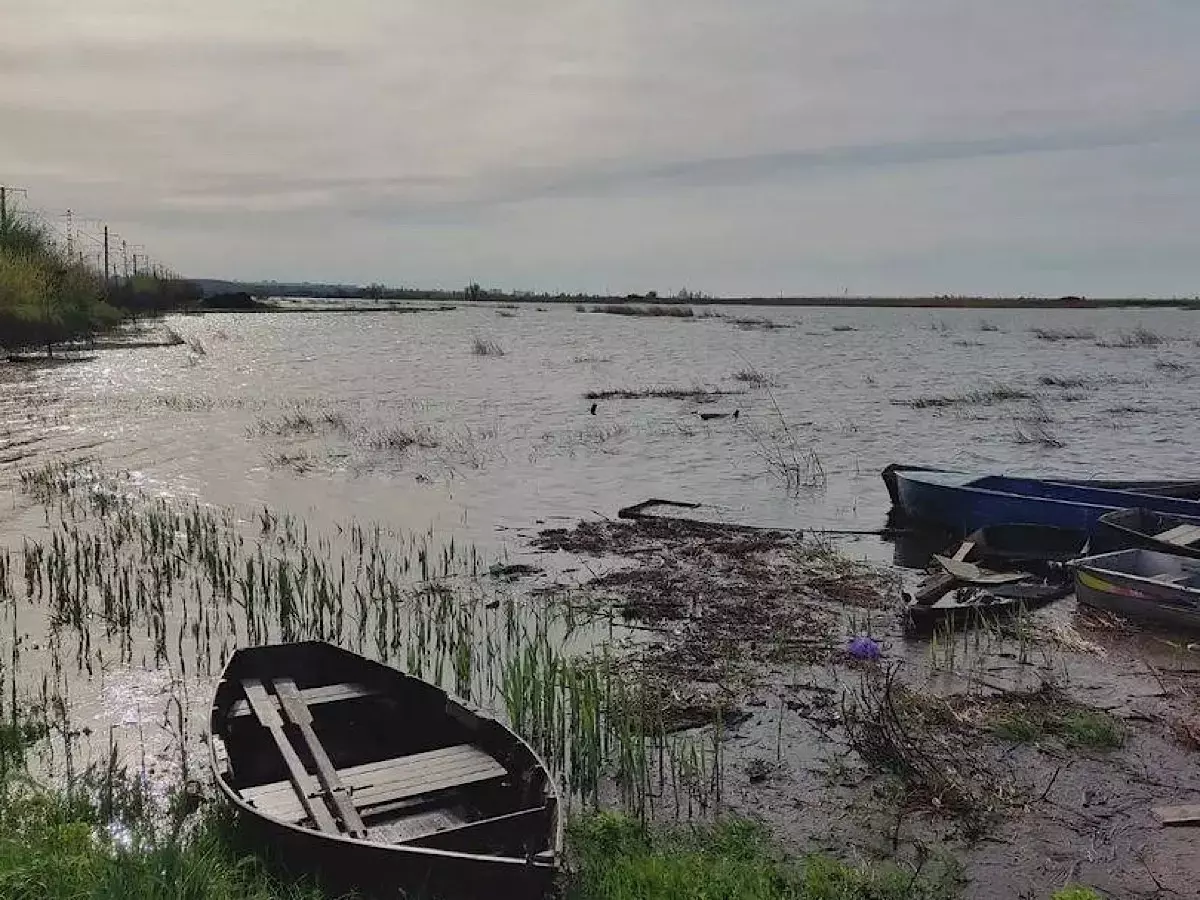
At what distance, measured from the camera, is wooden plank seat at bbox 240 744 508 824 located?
6.18m

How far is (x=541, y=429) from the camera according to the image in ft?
89.6

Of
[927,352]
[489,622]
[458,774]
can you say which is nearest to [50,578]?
[489,622]

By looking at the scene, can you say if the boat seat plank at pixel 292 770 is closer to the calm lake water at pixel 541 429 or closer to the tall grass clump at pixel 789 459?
the calm lake water at pixel 541 429

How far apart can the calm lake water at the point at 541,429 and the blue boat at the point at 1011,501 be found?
3.90ft

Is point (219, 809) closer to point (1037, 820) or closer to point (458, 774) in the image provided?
point (458, 774)

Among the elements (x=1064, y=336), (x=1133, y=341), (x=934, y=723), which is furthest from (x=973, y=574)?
(x=1064, y=336)

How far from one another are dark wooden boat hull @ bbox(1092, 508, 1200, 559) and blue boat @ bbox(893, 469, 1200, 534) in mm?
318

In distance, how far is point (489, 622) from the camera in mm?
10883

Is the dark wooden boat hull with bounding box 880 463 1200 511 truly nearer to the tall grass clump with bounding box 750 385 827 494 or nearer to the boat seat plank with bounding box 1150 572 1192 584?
the tall grass clump with bounding box 750 385 827 494

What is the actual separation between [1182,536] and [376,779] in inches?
429

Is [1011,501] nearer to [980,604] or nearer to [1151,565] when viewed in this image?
[1151,565]

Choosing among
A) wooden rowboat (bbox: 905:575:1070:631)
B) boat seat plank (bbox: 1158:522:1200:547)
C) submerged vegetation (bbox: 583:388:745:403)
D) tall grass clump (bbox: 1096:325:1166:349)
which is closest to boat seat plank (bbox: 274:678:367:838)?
wooden rowboat (bbox: 905:575:1070:631)

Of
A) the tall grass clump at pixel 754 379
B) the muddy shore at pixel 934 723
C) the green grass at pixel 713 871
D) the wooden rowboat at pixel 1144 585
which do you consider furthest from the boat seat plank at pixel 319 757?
the tall grass clump at pixel 754 379

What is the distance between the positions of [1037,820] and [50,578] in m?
10.4
